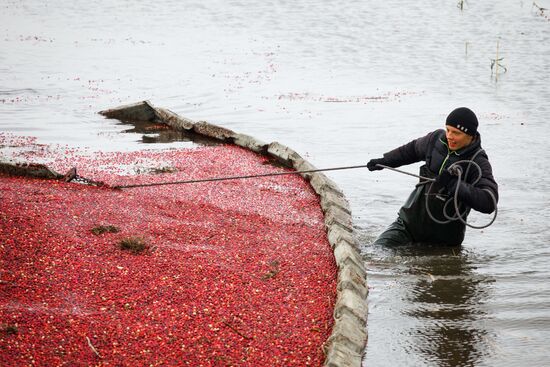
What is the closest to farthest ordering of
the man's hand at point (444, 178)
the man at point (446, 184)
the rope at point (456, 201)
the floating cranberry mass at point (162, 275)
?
1. the floating cranberry mass at point (162, 275)
2. the rope at point (456, 201)
3. the man at point (446, 184)
4. the man's hand at point (444, 178)

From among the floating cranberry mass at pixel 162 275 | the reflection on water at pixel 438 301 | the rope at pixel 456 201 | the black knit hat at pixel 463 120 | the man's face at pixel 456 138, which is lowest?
the reflection on water at pixel 438 301

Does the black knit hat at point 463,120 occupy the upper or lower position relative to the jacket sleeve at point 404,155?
upper

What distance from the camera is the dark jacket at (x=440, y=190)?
23.4ft

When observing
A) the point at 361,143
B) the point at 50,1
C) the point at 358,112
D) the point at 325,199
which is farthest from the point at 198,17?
the point at 325,199

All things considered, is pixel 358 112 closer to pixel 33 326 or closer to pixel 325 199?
pixel 325 199

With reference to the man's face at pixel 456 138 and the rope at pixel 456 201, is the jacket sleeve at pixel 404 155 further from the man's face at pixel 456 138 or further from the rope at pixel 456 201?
the man's face at pixel 456 138

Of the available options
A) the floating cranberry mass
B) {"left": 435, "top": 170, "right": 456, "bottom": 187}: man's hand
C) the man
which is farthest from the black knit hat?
the floating cranberry mass

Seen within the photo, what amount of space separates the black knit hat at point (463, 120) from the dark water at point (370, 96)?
170 centimetres

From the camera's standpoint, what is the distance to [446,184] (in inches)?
291

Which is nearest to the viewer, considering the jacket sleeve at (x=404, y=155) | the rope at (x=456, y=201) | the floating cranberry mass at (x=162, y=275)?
the floating cranberry mass at (x=162, y=275)

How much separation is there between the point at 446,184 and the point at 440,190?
177 mm

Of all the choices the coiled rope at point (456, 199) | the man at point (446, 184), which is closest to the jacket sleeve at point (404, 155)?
the man at point (446, 184)

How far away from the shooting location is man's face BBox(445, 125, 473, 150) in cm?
737

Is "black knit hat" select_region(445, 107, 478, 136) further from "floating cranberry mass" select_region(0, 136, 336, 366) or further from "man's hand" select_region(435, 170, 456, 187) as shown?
"floating cranberry mass" select_region(0, 136, 336, 366)
